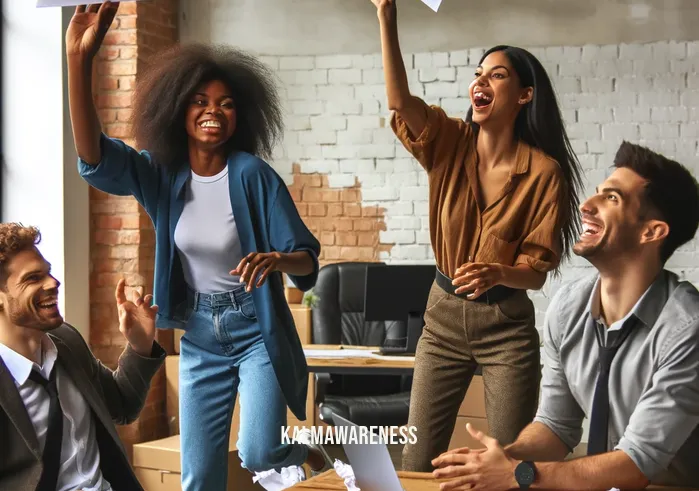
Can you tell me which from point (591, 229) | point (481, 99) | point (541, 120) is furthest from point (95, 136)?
point (591, 229)

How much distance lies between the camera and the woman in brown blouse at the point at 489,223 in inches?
105

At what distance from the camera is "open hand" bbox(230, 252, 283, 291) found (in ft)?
8.66

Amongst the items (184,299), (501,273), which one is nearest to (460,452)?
(501,273)

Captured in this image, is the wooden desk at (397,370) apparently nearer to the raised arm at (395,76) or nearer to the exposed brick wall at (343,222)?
the exposed brick wall at (343,222)

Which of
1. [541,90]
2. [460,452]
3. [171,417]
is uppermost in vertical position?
[541,90]

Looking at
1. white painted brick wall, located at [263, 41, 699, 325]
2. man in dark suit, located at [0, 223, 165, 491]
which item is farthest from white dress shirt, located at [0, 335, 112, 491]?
white painted brick wall, located at [263, 41, 699, 325]

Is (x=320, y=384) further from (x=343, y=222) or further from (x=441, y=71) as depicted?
(x=441, y=71)

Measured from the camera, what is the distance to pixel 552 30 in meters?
5.69

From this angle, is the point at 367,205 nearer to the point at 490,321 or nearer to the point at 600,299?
the point at 490,321

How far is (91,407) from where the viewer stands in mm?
2416

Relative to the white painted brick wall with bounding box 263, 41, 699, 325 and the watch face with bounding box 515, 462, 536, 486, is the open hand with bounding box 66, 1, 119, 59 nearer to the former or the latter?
the watch face with bounding box 515, 462, 536, 486

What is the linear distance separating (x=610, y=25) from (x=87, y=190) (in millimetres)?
3030

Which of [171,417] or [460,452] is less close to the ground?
[460,452]

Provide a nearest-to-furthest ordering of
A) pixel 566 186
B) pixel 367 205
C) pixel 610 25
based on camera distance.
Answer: pixel 566 186 < pixel 610 25 < pixel 367 205
